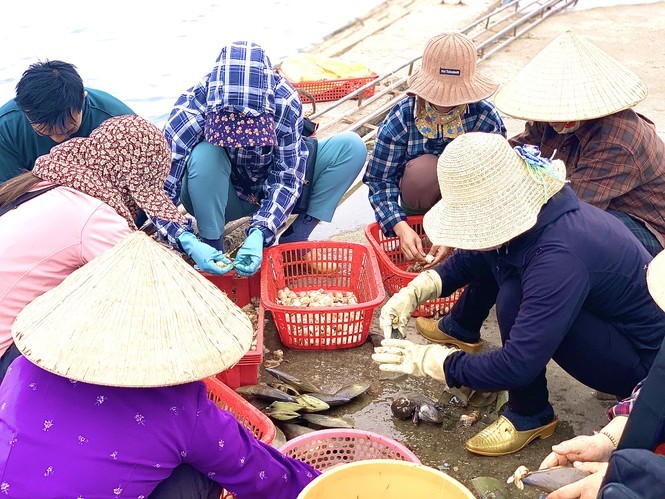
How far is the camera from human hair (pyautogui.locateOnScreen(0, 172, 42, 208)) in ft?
7.27

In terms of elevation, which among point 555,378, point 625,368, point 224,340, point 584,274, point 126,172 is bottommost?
point 555,378

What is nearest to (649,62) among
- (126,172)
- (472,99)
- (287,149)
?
(472,99)

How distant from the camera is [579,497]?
1846mm

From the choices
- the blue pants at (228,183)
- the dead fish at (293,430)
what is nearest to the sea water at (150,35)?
the blue pants at (228,183)

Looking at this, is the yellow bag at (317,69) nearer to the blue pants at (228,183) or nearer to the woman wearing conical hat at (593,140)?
the blue pants at (228,183)

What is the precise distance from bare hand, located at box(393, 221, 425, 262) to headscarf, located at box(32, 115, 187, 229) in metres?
1.24

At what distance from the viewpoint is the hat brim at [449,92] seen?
3244mm

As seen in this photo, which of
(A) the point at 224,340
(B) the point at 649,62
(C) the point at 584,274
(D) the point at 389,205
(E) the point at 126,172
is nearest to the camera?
(A) the point at 224,340

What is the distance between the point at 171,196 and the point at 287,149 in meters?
0.56

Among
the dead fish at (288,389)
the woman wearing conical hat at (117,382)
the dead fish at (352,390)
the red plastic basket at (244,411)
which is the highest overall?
the woman wearing conical hat at (117,382)

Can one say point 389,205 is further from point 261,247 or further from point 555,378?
point 555,378

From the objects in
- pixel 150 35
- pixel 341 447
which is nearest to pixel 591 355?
pixel 341 447

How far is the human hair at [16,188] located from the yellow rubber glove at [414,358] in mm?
1218

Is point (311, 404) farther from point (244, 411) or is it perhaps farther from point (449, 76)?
point (449, 76)
